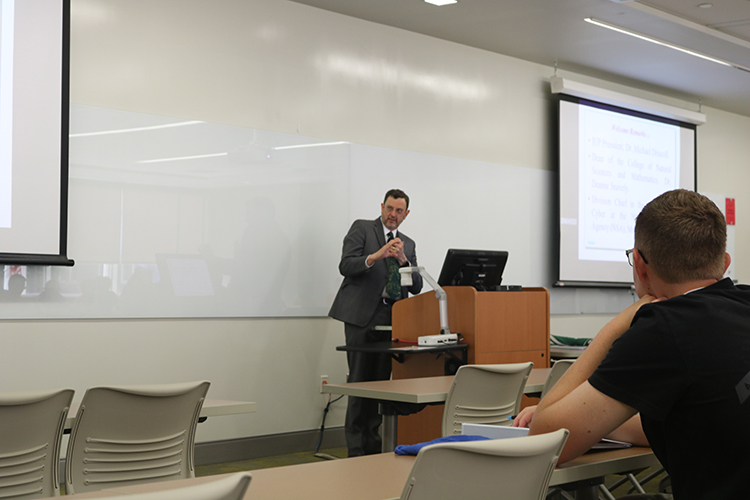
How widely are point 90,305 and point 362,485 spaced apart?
11.4 ft

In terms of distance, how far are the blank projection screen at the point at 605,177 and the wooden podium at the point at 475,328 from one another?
9.11 feet

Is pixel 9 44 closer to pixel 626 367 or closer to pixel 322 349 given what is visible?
pixel 322 349

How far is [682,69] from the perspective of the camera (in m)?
7.37

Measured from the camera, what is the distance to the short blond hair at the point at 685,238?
1.55m

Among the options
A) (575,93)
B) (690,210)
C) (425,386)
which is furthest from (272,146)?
(690,210)

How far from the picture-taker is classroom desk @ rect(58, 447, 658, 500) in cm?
140

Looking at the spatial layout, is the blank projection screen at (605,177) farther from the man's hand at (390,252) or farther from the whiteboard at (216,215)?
the man's hand at (390,252)

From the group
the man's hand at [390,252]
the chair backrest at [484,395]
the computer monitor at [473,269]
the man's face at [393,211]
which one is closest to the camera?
the chair backrest at [484,395]

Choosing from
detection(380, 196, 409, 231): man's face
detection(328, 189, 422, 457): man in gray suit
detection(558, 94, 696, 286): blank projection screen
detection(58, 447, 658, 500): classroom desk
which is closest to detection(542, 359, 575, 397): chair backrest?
detection(58, 447, 658, 500): classroom desk

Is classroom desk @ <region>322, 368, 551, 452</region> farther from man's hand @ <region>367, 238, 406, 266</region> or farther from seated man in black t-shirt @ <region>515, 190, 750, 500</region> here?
man's hand @ <region>367, 238, 406, 266</region>

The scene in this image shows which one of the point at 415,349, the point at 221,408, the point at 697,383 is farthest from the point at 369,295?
the point at 697,383

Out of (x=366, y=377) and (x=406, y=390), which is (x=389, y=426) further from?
(x=366, y=377)

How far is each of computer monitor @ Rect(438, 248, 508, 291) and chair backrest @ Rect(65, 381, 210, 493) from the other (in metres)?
2.18

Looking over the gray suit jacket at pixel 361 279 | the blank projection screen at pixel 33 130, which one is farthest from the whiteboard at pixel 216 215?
the gray suit jacket at pixel 361 279
